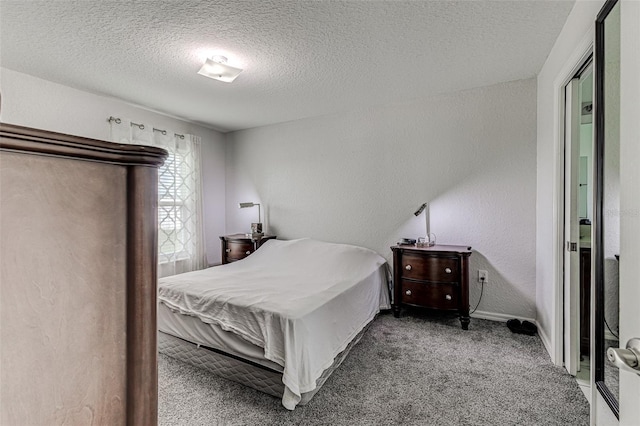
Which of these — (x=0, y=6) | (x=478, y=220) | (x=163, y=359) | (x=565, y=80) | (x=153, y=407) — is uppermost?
(x=0, y=6)

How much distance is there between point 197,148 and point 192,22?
233cm

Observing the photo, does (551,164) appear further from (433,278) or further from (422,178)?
(433,278)

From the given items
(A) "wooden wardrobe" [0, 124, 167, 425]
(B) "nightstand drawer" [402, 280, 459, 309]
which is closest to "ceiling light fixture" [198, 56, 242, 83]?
(A) "wooden wardrobe" [0, 124, 167, 425]

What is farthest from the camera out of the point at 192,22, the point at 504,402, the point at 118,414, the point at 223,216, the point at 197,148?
the point at 223,216

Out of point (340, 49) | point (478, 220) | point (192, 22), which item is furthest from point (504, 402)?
point (192, 22)

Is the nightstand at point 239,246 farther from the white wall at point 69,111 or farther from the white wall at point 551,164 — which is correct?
the white wall at point 551,164

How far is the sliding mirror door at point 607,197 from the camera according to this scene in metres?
0.98

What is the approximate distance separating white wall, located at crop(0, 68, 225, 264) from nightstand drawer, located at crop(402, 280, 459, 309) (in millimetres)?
2851

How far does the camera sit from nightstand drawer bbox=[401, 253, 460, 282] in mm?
2711

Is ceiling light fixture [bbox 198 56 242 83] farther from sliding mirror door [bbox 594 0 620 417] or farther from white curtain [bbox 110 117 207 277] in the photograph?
sliding mirror door [bbox 594 0 620 417]

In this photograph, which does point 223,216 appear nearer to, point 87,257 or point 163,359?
point 163,359

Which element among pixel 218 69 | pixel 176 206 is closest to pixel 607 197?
pixel 218 69

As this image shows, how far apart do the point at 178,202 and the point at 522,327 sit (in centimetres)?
400

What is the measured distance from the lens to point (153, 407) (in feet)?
2.06
